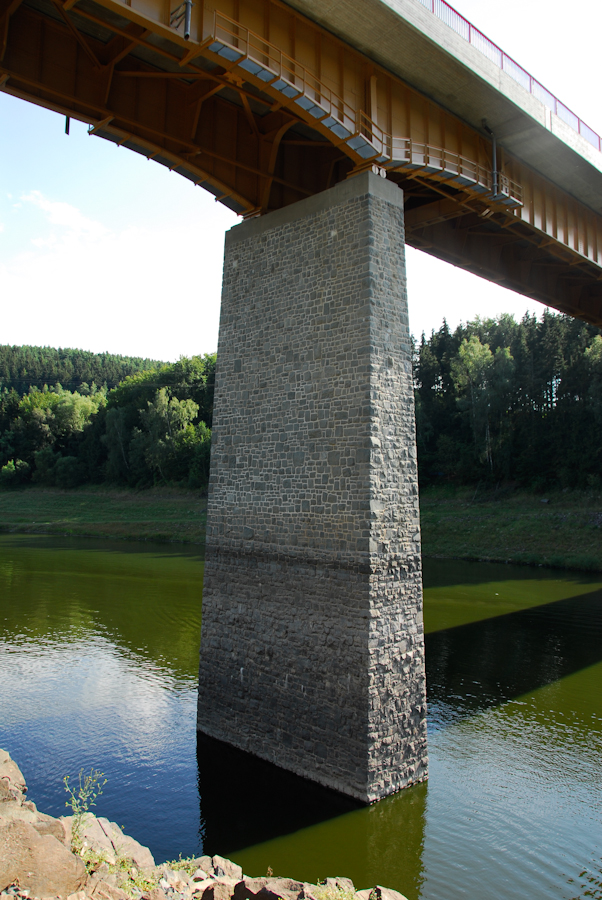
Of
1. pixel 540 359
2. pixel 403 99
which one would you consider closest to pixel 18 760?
pixel 403 99

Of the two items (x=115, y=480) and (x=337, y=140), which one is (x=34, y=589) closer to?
(x=337, y=140)

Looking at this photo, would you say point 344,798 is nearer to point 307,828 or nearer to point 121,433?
point 307,828

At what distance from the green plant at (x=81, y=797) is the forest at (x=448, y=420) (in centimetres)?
3578

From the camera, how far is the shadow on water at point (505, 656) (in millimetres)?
14039

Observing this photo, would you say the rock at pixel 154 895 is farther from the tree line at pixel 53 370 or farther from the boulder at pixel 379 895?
the tree line at pixel 53 370

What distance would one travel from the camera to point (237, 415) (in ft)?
40.3

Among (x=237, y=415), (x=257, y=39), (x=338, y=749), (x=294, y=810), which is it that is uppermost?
(x=257, y=39)

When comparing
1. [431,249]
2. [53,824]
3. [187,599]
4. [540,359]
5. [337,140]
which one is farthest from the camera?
[540,359]

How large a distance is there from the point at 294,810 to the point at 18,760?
15.3ft

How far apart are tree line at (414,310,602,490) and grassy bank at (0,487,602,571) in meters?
2.09

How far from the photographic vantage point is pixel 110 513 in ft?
173

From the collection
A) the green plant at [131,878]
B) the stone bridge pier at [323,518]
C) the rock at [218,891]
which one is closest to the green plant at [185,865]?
the rock at [218,891]

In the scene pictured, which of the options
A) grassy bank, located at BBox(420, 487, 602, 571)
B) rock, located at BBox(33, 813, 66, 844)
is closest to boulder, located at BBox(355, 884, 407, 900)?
rock, located at BBox(33, 813, 66, 844)

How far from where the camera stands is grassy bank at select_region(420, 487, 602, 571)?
1314 inches
